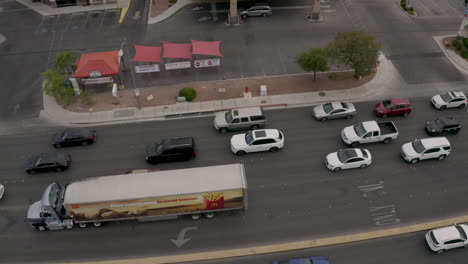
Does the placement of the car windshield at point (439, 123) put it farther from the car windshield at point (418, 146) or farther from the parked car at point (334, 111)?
the parked car at point (334, 111)

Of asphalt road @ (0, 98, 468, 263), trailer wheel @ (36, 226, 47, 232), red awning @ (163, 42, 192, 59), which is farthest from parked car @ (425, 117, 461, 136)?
trailer wheel @ (36, 226, 47, 232)

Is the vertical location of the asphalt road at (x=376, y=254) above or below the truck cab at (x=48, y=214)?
below

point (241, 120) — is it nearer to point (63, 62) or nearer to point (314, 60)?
point (314, 60)

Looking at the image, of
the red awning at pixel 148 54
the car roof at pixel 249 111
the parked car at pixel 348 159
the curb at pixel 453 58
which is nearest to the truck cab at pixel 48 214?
the car roof at pixel 249 111

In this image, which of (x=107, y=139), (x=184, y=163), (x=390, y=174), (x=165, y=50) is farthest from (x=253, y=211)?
(x=165, y=50)

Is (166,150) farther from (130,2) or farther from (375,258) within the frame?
(130,2)

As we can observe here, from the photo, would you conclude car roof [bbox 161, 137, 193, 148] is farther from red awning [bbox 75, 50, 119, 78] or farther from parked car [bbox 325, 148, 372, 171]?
red awning [bbox 75, 50, 119, 78]
